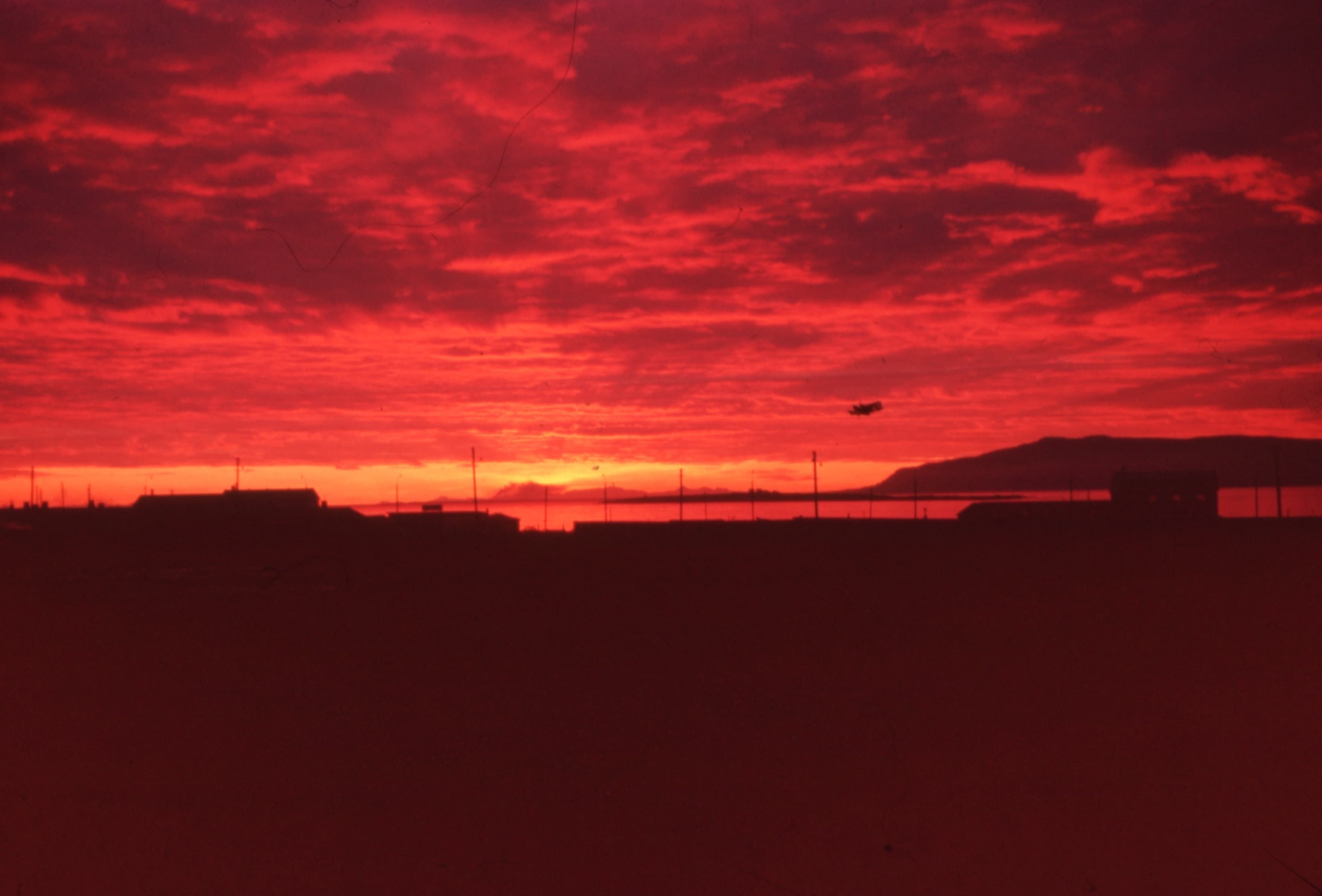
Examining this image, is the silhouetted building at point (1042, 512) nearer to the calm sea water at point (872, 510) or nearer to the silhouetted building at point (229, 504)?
the calm sea water at point (872, 510)

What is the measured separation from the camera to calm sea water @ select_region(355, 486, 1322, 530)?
73.7m

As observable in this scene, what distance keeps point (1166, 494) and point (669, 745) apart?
189 feet

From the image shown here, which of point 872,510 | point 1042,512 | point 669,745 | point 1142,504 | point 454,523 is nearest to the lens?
point 669,745

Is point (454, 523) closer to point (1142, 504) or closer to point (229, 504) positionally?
point (229, 504)

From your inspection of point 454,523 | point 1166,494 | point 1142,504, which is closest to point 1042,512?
point 1142,504

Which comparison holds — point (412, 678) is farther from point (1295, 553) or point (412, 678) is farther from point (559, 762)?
point (1295, 553)

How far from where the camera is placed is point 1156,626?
1462cm

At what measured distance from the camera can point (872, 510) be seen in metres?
95.6

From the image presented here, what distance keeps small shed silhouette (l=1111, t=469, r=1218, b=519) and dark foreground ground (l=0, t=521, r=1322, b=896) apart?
40002 mm

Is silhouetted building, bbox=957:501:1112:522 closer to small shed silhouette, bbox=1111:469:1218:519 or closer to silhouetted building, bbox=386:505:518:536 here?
small shed silhouette, bbox=1111:469:1218:519

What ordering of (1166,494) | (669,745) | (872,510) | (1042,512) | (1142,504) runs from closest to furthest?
(669,745) → (1142,504) → (1042,512) → (1166,494) → (872,510)

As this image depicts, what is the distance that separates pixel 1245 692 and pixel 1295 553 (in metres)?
22.2

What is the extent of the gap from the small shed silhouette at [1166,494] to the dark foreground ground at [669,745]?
40002 mm

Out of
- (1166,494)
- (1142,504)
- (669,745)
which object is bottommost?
(669,745)
